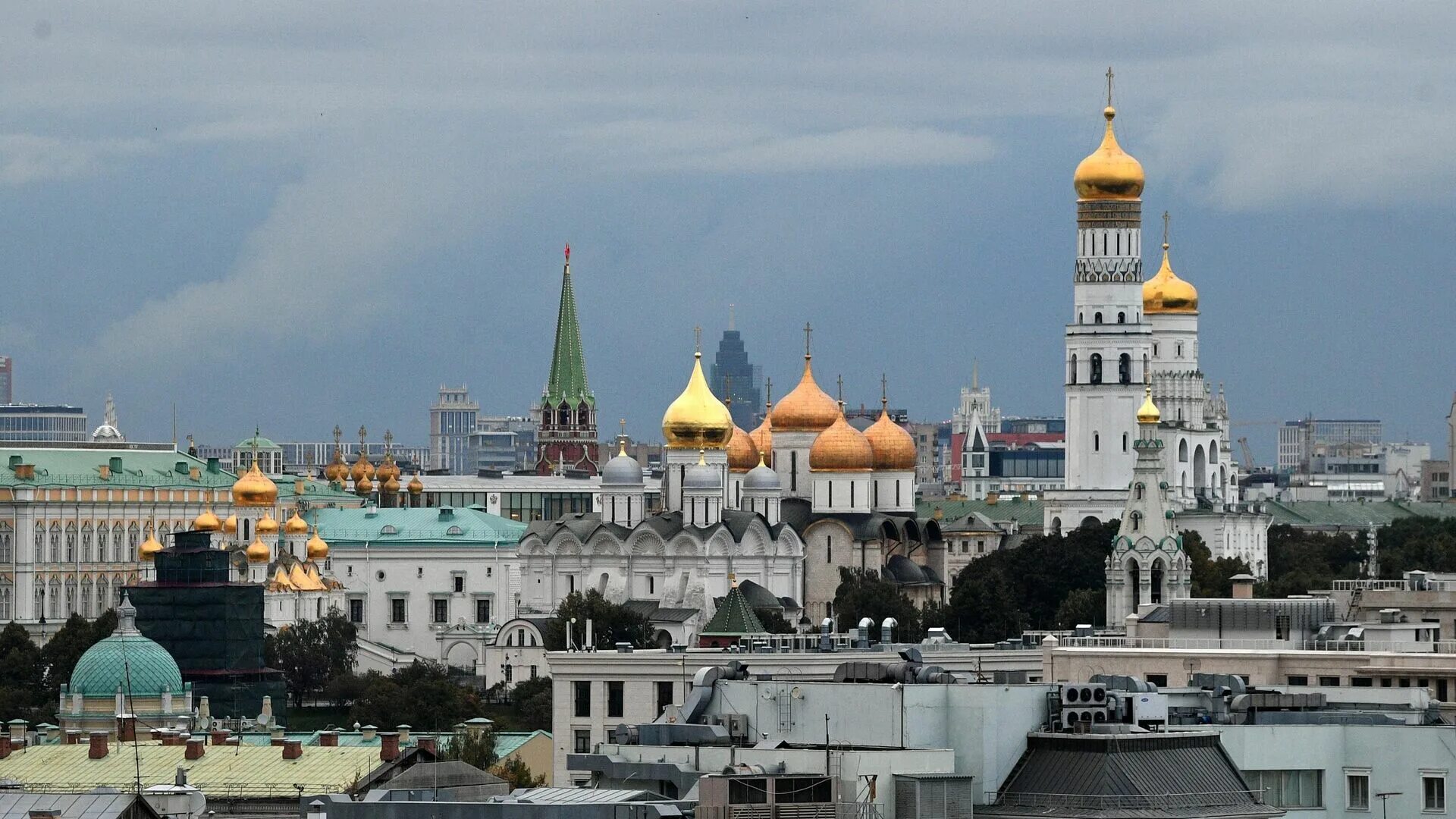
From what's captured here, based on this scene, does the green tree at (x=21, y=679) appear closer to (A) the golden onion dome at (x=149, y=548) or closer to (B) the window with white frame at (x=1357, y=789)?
(A) the golden onion dome at (x=149, y=548)

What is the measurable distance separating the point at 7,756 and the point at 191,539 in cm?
5760

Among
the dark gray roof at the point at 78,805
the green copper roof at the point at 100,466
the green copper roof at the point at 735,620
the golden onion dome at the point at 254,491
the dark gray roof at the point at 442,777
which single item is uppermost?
the green copper roof at the point at 100,466

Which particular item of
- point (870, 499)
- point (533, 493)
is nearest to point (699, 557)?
point (870, 499)

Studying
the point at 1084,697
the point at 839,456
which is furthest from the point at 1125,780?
the point at 839,456

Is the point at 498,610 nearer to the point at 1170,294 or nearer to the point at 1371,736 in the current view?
the point at 1170,294

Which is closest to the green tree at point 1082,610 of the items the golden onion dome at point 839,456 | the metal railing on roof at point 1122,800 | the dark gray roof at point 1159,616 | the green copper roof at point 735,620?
the green copper roof at point 735,620

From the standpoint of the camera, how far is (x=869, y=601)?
396 ft

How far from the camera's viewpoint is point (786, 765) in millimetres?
31422

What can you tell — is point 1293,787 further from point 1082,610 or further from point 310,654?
point 310,654

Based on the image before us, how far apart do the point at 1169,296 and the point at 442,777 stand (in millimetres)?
109438

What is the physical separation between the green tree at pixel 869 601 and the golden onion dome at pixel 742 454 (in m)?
5.80

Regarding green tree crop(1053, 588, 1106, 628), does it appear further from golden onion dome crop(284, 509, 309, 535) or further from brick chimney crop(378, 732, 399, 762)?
brick chimney crop(378, 732, 399, 762)

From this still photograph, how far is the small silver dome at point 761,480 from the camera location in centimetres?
13175

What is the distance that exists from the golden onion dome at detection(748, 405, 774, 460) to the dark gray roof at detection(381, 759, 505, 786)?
9150 centimetres
